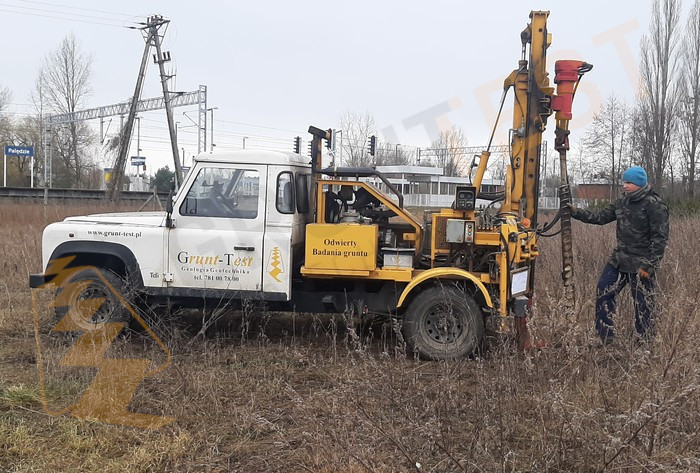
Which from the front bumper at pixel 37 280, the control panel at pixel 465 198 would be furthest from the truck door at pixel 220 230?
the control panel at pixel 465 198

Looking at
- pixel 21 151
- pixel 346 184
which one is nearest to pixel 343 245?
pixel 346 184

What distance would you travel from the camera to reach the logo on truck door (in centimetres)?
625

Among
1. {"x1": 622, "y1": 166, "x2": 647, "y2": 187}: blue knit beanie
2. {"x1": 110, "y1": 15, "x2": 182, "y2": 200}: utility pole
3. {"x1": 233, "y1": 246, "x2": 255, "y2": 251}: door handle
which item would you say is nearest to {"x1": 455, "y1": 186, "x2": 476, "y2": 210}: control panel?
{"x1": 622, "y1": 166, "x2": 647, "y2": 187}: blue knit beanie

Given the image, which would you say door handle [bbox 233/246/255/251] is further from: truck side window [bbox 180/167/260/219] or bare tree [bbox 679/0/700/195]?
bare tree [bbox 679/0/700/195]

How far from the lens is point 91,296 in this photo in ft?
21.8

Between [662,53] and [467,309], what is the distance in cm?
2363

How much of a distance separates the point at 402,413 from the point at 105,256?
14.4 ft

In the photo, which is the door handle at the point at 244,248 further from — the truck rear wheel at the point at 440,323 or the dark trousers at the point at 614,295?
the dark trousers at the point at 614,295

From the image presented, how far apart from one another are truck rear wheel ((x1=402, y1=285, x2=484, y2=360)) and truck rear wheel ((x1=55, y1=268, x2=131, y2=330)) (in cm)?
313

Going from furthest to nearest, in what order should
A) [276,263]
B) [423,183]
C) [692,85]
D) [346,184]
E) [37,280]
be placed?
[423,183], [692,85], [37,280], [346,184], [276,263]

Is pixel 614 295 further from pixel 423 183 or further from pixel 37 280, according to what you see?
pixel 423 183

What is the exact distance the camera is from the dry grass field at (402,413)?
3.37m

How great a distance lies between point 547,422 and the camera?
3.92 metres

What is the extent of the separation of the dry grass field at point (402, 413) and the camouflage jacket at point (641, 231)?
0.42 metres
